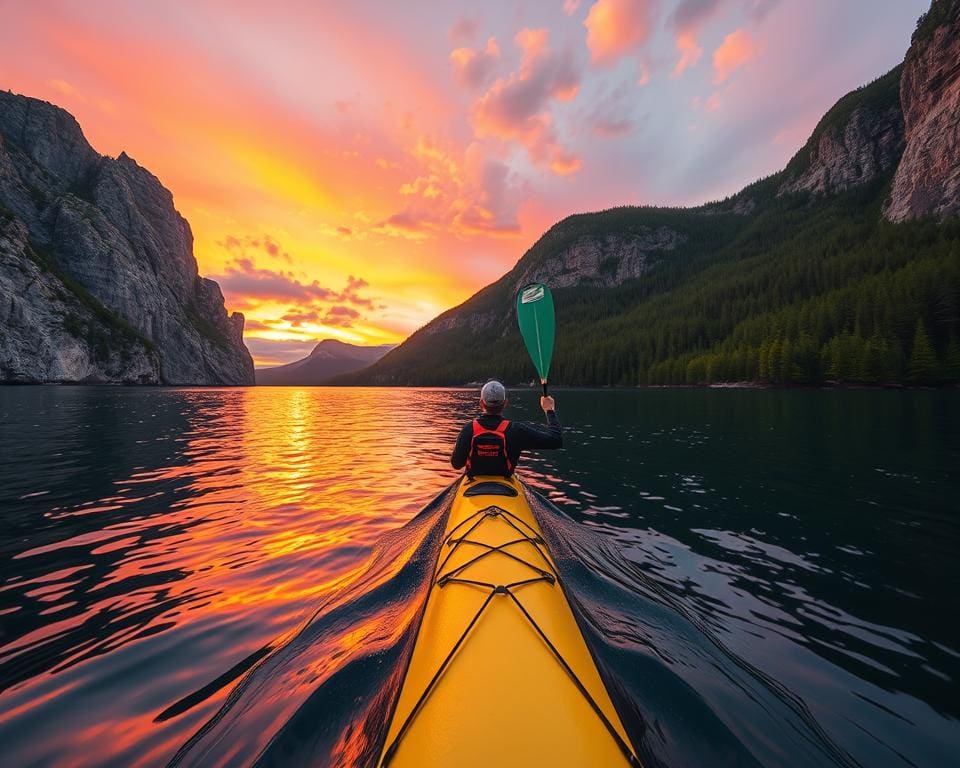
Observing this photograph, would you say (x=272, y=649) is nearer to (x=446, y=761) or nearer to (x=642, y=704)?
(x=446, y=761)

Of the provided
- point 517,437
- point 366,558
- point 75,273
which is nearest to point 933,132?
point 517,437

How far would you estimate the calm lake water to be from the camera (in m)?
4.36

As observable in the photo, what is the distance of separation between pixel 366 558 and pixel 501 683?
6.04 m

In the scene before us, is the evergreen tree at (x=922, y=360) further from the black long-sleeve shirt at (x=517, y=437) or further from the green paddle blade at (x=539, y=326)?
the black long-sleeve shirt at (x=517, y=437)

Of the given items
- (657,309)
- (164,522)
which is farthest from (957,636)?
(657,309)

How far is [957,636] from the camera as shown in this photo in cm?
568

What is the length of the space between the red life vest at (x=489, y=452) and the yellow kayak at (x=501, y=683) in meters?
3.23

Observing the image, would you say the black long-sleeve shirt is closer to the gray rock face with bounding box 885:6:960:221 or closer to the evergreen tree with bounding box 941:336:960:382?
the evergreen tree with bounding box 941:336:960:382

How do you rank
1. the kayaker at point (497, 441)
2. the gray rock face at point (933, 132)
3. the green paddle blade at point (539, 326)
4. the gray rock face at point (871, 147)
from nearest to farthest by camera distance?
the kayaker at point (497, 441) → the green paddle blade at point (539, 326) → the gray rock face at point (933, 132) → the gray rock face at point (871, 147)

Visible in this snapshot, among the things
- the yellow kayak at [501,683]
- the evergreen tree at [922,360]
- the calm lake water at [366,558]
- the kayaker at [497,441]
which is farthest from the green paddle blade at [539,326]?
the evergreen tree at [922,360]

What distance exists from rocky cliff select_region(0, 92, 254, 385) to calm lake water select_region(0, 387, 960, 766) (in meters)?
122

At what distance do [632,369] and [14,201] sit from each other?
210 metres

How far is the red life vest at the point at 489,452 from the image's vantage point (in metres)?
Answer: 8.11

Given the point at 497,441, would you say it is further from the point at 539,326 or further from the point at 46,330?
the point at 46,330
